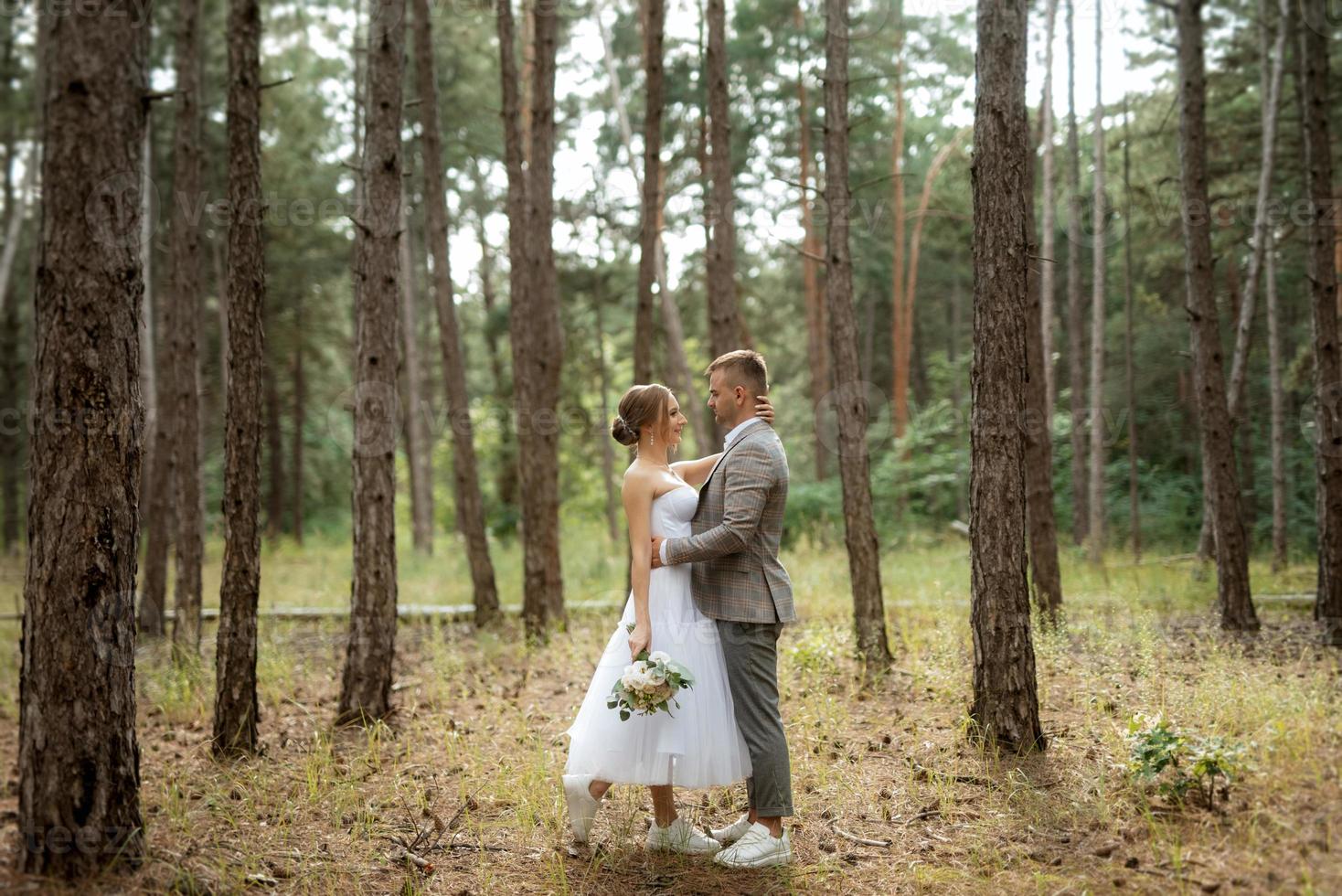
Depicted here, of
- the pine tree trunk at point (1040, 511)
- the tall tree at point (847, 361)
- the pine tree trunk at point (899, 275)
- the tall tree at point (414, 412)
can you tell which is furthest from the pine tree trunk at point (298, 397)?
the pine tree trunk at point (1040, 511)

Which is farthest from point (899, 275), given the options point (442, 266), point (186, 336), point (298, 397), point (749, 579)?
point (749, 579)

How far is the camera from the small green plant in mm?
4152

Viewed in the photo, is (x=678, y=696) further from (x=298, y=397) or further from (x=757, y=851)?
(x=298, y=397)

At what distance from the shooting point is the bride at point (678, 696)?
434cm

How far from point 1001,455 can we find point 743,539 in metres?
2.01

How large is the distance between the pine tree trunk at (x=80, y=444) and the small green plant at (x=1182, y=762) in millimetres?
4476

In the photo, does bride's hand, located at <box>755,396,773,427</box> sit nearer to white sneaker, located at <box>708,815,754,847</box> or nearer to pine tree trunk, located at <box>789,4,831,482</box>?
white sneaker, located at <box>708,815,754,847</box>

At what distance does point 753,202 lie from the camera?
19906 millimetres

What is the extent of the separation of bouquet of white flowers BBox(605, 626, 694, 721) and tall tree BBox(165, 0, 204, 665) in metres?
7.04

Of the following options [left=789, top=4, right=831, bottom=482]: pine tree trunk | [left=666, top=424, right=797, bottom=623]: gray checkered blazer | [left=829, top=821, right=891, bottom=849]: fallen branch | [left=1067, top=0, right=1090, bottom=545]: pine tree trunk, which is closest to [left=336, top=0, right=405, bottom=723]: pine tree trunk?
[left=666, top=424, right=797, bottom=623]: gray checkered blazer

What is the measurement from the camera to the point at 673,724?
436 cm

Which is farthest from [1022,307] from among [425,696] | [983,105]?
[425,696]

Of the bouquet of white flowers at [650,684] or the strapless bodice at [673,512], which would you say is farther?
the strapless bodice at [673,512]

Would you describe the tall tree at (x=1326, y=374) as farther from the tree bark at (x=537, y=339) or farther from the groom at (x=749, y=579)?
the tree bark at (x=537, y=339)
